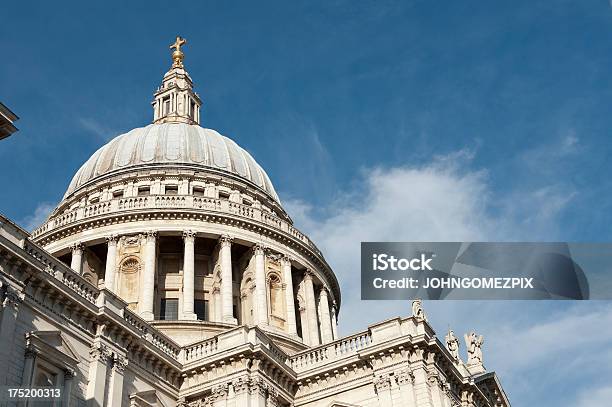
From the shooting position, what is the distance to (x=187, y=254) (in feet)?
152

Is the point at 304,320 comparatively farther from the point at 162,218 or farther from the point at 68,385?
the point at 68,385

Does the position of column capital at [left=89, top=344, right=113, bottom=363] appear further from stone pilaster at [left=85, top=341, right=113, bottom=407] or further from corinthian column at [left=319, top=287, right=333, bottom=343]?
corinthian column at [left=319, top=287, right=333, bottom=343]

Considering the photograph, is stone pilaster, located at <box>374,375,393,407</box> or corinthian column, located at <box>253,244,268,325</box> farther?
corinthian column, located at <box>253,244,268,325</box>

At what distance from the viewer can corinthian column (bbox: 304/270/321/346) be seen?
49250 millimetres

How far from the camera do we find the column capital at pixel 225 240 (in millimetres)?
47534

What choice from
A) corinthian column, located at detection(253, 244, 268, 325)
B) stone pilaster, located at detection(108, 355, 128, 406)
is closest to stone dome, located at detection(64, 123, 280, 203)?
corinthian column, located at detection(253, 244, 268, 325)

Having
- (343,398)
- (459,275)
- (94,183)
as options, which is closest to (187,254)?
(94,183)

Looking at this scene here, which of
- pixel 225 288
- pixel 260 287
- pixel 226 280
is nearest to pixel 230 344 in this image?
pixel 225 288

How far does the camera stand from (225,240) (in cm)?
4769

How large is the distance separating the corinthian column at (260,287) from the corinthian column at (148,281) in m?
5.99

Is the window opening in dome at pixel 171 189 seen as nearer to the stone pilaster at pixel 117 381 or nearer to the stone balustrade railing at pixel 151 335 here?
the stone balustrade railing at pixel 151 335

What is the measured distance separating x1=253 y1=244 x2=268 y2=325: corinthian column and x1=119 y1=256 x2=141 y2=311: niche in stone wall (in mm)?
6918

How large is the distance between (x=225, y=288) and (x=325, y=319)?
26.4 ft

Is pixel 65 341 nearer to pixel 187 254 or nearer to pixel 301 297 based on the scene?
pixel 187 254
